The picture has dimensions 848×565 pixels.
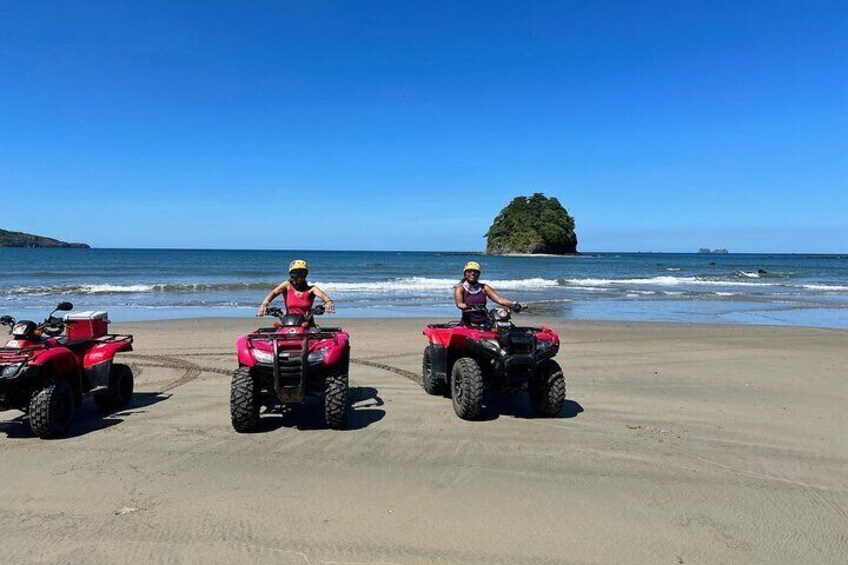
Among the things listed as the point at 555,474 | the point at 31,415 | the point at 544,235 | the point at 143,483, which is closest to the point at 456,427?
the point at 555,474

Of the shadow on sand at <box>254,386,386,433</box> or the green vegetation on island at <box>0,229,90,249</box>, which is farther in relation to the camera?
the green vegetation on island at <box>0,229,90,249</box>

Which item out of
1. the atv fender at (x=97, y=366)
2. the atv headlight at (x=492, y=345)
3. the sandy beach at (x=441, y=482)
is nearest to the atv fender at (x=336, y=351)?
the sandy beach at (x=441, y=482)

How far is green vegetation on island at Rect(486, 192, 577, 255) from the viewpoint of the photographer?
374 feet

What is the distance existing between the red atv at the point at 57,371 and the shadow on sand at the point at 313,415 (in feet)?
6.10

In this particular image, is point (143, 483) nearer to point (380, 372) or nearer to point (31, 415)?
point (31, 415)

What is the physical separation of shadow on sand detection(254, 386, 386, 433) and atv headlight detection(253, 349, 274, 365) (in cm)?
76

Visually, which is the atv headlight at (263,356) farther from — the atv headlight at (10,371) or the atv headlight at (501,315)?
the atv headlight at (501,315)

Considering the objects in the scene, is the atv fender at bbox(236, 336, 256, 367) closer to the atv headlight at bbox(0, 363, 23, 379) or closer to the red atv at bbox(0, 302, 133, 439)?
the red atv at bbox(0, 302, 133, 439)

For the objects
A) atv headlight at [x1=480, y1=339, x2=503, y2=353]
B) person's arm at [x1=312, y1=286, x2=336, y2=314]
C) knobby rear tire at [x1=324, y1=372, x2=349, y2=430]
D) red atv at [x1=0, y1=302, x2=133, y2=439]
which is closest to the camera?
red atv at [x1=0, y1=302, x2=133, y2=439]

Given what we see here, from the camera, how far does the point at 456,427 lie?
5863mm

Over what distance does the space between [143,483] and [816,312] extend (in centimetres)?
2330

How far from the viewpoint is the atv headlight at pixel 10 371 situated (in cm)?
506

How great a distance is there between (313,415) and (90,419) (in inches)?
96.8

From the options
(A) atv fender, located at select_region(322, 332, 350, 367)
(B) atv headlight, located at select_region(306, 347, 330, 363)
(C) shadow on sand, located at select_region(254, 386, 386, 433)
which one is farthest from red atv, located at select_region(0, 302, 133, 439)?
(A) atv fender, located at select_region(322, 332, 350, 367)
